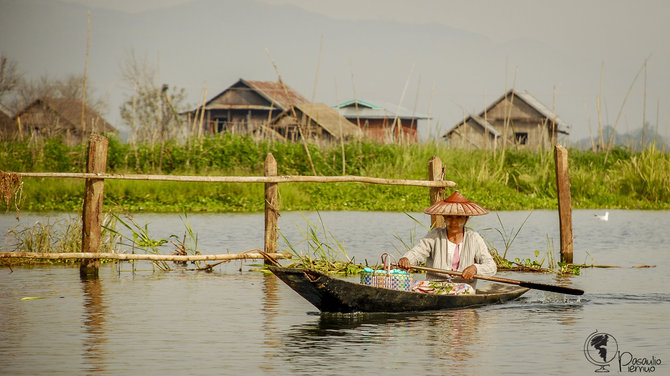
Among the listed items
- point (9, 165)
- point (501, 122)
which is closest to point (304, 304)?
point (9, 165)

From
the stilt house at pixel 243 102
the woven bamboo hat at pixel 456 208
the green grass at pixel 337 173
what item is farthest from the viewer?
the stilt house at pixel 243 102

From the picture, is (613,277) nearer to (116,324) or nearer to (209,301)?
(209,301)

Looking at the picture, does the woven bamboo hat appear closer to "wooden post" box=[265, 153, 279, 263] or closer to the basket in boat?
the basket in boat

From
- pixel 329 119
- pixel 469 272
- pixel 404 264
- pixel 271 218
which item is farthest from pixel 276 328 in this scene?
pixel 329 119

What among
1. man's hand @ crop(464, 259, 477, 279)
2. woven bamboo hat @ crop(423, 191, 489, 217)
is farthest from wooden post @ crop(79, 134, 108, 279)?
man's hand @ crop(464, 259, 477, 279)

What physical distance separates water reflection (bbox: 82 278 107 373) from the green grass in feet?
31.5

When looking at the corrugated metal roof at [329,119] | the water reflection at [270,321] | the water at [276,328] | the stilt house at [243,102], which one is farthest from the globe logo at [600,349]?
the stilt house at [243,102]

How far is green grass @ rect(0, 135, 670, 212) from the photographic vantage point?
21.1 m

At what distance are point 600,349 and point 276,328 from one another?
2.92 m

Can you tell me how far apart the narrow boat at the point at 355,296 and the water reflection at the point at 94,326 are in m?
1.64

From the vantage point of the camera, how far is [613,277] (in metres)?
12.5

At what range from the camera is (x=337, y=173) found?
22938 mm

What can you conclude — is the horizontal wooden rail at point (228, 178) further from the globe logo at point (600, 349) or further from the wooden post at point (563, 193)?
the globe logo at point (600, 349)

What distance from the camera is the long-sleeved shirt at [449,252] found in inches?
A: 365
